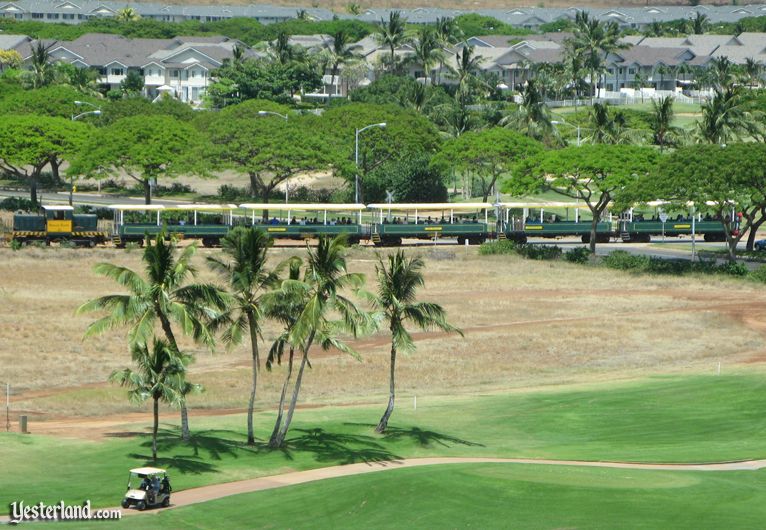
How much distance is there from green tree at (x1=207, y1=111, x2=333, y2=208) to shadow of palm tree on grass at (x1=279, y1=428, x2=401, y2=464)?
66451 mm

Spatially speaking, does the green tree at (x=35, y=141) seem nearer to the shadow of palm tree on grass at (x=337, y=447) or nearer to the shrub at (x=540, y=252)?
the shrub at (x=540, y=252)

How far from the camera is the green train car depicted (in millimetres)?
100363

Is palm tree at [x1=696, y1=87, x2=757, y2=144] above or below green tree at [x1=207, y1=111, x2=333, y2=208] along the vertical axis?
above

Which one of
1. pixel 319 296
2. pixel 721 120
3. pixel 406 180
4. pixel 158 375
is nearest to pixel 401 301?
pixel 319 296

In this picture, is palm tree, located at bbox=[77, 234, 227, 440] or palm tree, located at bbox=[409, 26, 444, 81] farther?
palm tree, located at bbox=[409, 26, 444, 81]

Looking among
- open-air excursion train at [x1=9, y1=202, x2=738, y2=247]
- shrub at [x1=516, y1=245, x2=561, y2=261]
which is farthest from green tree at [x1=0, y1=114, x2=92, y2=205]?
shrub at [x1=516, y1=245, x2=561, y2=261]

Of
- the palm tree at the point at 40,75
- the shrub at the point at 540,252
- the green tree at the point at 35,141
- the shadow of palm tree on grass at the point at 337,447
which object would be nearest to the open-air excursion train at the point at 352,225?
the shrub at the point at 540,252

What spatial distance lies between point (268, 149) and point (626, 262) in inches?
1350

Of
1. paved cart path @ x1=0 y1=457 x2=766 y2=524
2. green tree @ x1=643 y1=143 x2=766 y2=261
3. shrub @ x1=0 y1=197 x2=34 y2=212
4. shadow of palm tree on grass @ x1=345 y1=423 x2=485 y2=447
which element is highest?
green tree @ x1=643 y1=143 x2=766 y2=261

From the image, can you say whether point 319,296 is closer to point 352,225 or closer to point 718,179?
point 718,179

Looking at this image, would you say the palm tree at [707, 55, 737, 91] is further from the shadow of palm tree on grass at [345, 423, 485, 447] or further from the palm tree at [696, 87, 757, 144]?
the shadow of palm tree on grass at [345, 423, 485, 447]

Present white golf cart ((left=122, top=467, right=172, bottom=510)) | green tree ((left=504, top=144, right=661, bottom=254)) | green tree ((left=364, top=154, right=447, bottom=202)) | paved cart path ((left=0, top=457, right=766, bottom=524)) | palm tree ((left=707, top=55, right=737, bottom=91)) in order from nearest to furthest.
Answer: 1. white golf cart ((left=122, top=467, right=172, bottom=510))
2. paved cart path ((left=0, top=457, right=766, bottom=524))
3. green tree ((left=504, top=144, right=661, bottom=254))
4. green tree ((left=364, top=154, right=447, bottom=202))
5. palm tree ((left=707, top=55, right=737, bottom=91))

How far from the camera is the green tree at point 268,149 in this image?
116312 millimetres

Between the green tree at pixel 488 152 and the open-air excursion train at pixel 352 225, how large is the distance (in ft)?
17.6
